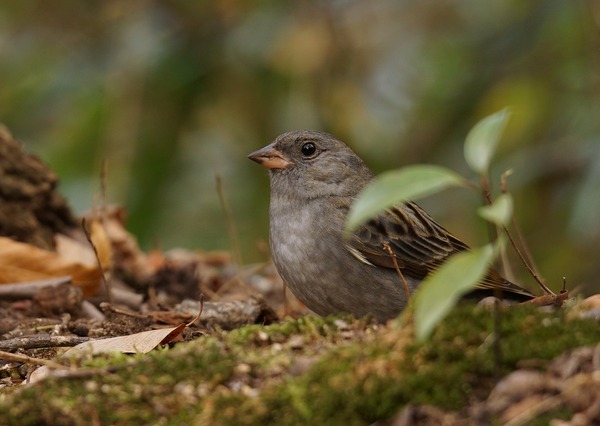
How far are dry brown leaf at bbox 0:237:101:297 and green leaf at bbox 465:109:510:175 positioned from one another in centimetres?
291

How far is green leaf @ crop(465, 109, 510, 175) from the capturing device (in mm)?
2312

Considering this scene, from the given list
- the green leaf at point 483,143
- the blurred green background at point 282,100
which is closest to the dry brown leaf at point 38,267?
the blurred green background at point 282,100

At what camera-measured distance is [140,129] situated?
23.0ft

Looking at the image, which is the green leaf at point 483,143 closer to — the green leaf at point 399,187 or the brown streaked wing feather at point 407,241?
the green leaf at point 399,187

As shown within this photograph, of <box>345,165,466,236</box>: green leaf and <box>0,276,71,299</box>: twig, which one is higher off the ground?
<box>345,165,466,236</box>: green leaf

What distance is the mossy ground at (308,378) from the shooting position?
97.4 inches

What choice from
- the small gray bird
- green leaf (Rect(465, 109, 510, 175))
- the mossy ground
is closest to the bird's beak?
the small gray bird

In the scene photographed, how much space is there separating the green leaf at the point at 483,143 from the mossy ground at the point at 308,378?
1.61 feet

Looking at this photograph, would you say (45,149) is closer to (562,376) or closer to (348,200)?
(348,200)

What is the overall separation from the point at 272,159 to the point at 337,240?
75cm

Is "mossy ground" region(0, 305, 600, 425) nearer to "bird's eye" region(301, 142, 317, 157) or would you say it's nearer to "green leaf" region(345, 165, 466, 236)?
"green leaf" region(345, 165, 466, 236)

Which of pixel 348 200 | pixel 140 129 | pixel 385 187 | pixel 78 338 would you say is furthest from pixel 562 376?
pixel 140 129

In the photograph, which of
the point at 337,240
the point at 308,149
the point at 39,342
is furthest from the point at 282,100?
the point at 39,342

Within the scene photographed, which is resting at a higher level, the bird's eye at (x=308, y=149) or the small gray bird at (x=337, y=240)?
the bird's eye at (x=308, y=149)
